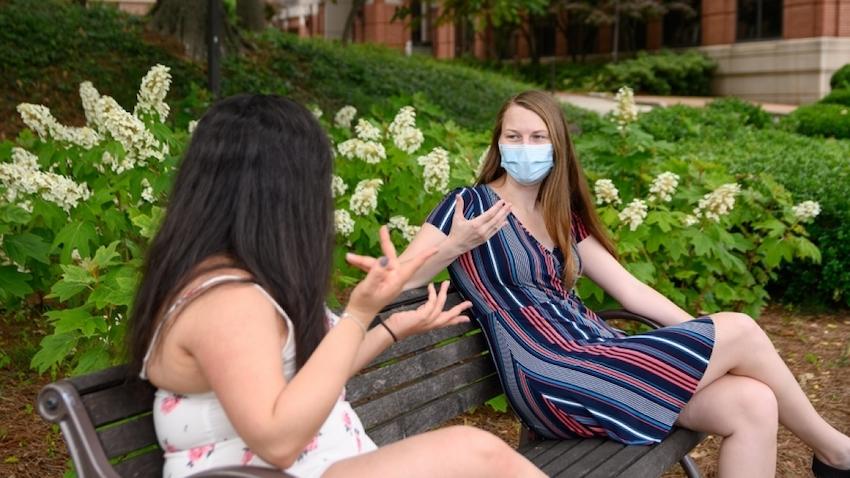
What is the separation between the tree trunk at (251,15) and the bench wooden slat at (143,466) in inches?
595

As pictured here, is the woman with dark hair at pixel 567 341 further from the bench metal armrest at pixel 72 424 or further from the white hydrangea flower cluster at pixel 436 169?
the bench metal armrest at pixel 72 424

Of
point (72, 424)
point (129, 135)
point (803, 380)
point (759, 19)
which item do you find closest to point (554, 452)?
point (72, 424)

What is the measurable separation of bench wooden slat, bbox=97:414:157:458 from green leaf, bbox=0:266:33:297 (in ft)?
7.03

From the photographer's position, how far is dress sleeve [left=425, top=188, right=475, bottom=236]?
3.34m

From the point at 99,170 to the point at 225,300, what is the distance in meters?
2.72

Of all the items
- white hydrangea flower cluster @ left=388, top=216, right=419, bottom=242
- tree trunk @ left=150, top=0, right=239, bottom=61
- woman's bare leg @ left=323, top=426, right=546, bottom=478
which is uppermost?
tree trunk @ left=150, top=0, right=239, bottom=61

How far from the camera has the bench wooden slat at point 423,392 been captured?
9.89 feet

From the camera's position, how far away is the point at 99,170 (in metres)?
4.50

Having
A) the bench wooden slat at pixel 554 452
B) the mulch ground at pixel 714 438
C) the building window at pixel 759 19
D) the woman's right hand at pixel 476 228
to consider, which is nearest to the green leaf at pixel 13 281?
Answer: the mulch ground at pixel 714 438

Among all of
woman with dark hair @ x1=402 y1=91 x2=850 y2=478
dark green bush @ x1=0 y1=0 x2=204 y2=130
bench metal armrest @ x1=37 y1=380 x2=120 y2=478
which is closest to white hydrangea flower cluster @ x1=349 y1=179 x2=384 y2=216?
woman with dark hair @ x1=402 y1=91 x2=850 y2=478

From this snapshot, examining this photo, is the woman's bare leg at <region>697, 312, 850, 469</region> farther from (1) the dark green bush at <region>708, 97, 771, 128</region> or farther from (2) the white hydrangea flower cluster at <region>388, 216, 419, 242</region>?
(1) the dark green bush at <region>708, 97, 771, 128</region>

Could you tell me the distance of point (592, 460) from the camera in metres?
3.05

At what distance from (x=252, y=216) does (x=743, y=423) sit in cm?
187

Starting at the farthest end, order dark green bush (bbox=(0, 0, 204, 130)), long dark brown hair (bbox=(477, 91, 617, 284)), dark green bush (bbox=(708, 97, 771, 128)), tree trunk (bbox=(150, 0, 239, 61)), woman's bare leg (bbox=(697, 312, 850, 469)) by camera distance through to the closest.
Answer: dark green bush (bbox=(708, 97, 771, 128)) < tree trunk (bbox=(150, 0, 239, 61)) < dark green bush (bbox=(0, 0, 204, 130)) < long dark brown hair (bbox=(477, 91, 617, 284)) < woman's bare leg (bbox=(697, 312, 850, 469))
